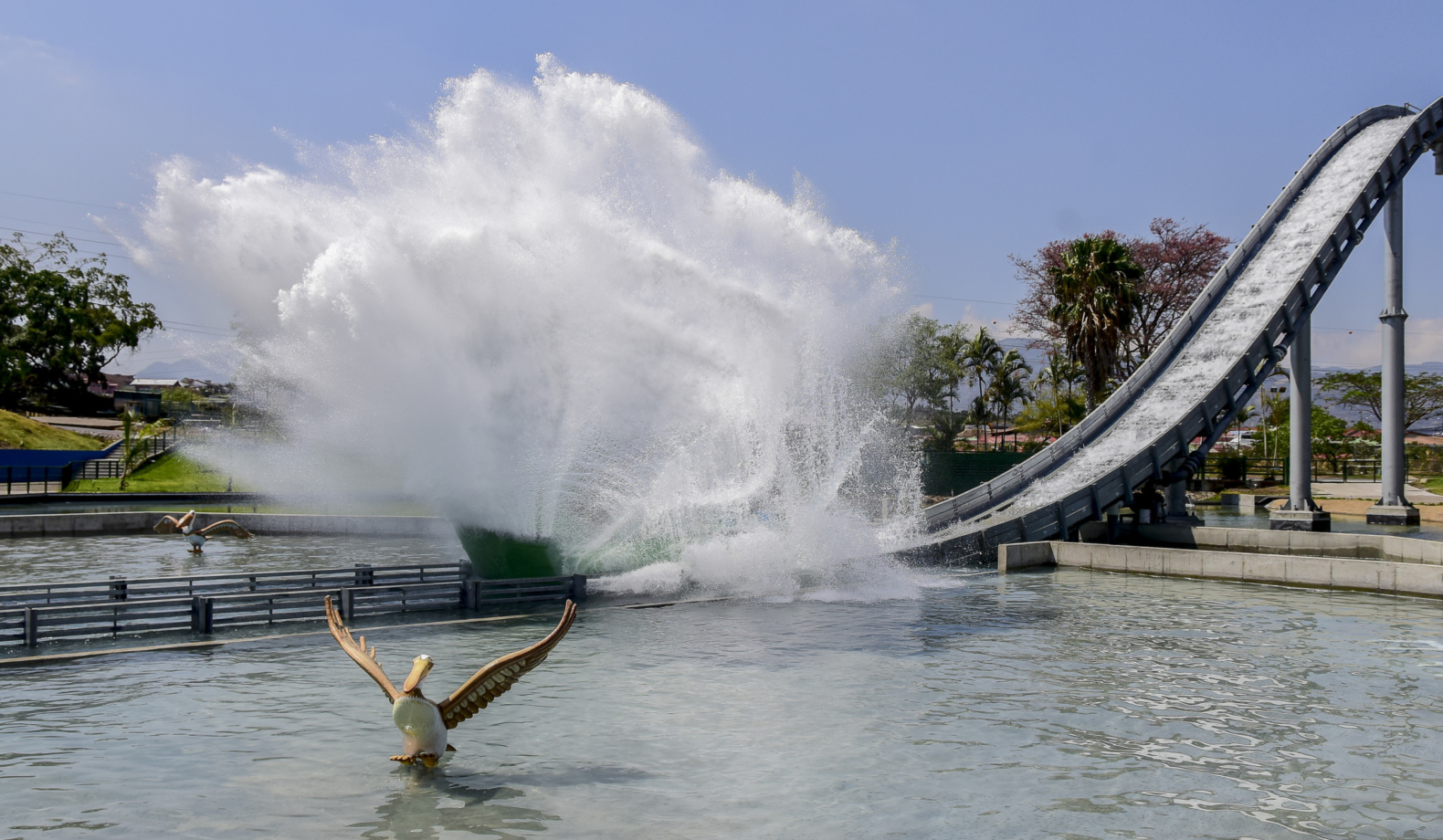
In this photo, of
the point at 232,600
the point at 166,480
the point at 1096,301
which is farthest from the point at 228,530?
the point at 1096,301

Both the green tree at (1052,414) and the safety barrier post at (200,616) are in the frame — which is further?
the green tree at (1052,414)

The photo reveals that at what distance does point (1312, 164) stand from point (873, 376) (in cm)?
2750

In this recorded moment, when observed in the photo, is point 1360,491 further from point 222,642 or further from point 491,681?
point 491,681

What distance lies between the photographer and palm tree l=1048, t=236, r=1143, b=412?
176 feet

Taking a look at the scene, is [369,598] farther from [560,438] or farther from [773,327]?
[773,327]

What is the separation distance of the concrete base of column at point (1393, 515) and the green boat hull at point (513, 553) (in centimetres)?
3130

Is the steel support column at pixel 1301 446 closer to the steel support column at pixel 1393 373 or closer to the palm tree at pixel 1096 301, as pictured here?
the steel support column at pixel 1393 373

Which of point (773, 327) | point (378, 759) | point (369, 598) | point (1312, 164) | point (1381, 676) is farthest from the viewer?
point (1312, 164)

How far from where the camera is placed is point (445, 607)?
19078mm

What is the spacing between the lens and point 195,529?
28.5 metres

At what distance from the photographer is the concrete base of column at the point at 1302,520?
35.0 m

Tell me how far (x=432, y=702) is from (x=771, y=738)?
3652 mm

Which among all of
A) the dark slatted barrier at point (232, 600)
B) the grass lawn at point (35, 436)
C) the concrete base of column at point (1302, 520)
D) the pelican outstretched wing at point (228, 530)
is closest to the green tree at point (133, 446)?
the grass lawn at point (35, 436)

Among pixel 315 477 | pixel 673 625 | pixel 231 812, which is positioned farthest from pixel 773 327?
pixel 315 477
